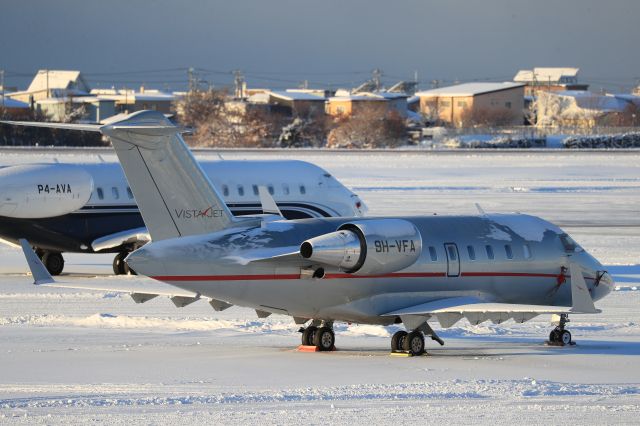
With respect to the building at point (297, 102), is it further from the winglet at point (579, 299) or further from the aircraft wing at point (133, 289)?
the winglet at point (579, 299)

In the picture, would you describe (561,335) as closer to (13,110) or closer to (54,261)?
(54,261)

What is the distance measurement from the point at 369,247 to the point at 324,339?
194cm

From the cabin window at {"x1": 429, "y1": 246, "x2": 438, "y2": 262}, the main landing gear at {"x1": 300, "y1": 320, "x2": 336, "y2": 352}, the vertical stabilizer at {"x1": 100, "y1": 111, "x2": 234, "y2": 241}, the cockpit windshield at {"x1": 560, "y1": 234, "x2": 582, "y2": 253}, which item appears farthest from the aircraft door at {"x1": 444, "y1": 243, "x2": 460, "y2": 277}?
the vertical stabilizer at {"x1": 100, "y1": 111, "x2": 234, "y2": 241}

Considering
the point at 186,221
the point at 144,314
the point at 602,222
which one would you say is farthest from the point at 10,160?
the point at 186,221

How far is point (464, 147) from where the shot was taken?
12144cm

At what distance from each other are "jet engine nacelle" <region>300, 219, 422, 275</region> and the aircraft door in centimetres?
73

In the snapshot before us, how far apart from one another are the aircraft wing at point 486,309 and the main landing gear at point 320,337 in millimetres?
1086

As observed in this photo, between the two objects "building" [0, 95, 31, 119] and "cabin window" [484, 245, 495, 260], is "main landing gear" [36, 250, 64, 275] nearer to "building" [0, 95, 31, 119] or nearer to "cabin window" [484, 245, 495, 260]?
"cabin window" [484, 245, 495, 260]

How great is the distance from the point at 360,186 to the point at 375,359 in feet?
164

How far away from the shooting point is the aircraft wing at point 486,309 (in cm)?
1916

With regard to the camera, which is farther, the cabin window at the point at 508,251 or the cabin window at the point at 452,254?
the cabin window at the point at 508,251

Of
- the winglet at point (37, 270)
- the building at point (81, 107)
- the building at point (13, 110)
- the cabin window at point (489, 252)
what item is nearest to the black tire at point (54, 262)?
the winglet at point (37, 270)

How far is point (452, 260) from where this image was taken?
71.8 ft

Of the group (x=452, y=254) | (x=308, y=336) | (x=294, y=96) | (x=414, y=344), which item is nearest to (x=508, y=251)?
(x=452, y=254)
